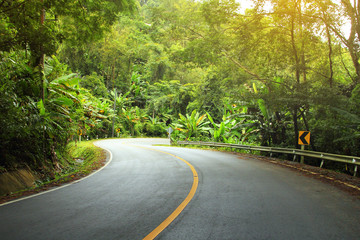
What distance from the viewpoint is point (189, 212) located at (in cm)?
458

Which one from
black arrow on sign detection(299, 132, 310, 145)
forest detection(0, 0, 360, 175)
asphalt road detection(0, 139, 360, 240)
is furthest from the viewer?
black arrow on sign detection(299, 132, 310, 145)

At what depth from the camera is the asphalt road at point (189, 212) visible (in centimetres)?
368

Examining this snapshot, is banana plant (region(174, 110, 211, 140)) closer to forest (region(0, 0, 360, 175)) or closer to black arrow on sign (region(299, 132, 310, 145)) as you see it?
forest (region(0, 0, 360, 175))

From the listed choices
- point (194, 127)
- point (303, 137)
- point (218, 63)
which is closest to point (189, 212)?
point (303, 137)

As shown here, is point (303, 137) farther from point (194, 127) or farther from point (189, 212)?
point (194, 127)

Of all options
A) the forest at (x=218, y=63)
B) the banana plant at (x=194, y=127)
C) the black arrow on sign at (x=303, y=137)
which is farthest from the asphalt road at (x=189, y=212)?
the banana plant at (x=194, y=127)

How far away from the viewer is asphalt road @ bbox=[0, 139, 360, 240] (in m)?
3.68

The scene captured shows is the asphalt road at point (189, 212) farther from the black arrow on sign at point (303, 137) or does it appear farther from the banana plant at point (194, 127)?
the banana plant at point (194, 127)

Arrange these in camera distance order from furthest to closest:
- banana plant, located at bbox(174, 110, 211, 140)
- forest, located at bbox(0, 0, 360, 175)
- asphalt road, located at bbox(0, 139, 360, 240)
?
banana plant, located at bbox(174, 110, 211, 140) < forest, located at bbox(0, 0, 360, 175) < asphalt road, located at bbox(0, 139, 360, 240)

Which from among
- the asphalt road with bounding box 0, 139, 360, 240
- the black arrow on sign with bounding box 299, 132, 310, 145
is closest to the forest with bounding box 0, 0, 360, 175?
the black arrow on sign with bounding box 299, 132, 310, 145

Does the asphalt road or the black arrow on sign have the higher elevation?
the black arrow on sign

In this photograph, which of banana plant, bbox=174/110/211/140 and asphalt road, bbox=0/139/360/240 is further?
banana plant, bbox=174/110/211/140

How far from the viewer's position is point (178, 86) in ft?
146

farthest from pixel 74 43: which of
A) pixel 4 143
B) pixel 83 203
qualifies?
pixel 83 203
